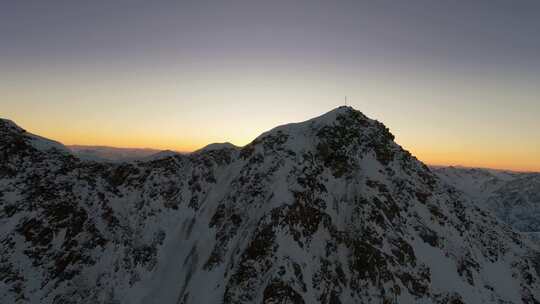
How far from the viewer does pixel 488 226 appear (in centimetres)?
7125

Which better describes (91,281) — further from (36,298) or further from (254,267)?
(254,267)

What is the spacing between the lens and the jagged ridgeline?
50.9m

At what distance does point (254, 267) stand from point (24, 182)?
136 ft

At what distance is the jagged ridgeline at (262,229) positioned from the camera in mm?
50938

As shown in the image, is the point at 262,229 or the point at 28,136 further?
the point at 28,136

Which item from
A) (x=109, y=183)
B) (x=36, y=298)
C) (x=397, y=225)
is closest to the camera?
(x=36, y=298)

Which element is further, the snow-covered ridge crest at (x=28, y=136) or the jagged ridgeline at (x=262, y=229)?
the snow-covered ridge crest at (x=28, y=136)

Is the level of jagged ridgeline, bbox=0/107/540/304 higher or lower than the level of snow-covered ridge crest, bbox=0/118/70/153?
lower

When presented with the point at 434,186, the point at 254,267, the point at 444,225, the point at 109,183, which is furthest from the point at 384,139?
the point at 109,183

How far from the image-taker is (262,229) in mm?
54562

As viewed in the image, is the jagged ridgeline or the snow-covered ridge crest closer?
the jagged ridgeline

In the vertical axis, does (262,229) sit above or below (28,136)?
below

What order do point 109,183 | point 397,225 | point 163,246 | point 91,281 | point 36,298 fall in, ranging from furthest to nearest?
point 109,183 → point 163,246 → point 397,225 → point 91,281 → point 36,298

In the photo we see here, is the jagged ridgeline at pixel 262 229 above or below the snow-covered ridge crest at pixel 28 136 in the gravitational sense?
below
